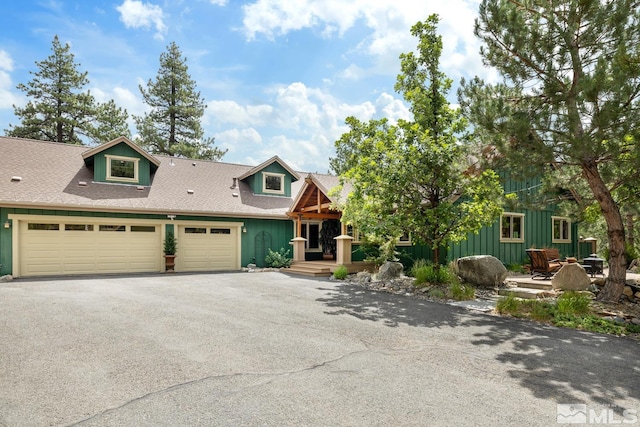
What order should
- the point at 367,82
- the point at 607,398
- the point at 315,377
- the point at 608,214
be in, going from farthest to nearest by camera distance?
the point at 367,82 → the point at 608,214 → the point at 315,377 → the point at 607,398

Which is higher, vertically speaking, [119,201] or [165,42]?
[165,42]

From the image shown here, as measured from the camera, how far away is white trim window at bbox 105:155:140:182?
15.5 metres

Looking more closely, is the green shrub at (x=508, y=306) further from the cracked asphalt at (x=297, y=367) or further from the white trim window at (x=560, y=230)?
the white trim window at (x=560, y=230)

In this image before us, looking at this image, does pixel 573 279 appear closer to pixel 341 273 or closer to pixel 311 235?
pixel 341 273

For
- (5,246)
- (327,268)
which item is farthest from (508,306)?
(5,246)

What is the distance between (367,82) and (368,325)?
1022 cm

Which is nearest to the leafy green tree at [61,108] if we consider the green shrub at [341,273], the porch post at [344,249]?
the porch post at [344,249]

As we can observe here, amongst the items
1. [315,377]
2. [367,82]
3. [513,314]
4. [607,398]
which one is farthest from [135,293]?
[367,82]

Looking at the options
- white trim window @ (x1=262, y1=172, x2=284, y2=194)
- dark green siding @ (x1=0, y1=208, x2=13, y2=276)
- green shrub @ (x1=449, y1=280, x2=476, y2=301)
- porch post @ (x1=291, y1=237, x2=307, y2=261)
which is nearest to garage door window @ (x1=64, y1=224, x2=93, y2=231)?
dark green siding @ (x1=0, y1=208, x2=13, y2=276)

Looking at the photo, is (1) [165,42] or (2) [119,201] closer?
(2) [119,201]

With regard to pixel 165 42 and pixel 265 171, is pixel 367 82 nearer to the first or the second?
A: pixel 265 171

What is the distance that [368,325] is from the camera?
648 cm

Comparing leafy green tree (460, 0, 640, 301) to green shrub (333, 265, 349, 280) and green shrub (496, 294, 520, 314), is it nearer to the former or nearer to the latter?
green shrub (496, 294, 520, 314)

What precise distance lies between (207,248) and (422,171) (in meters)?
9.98
